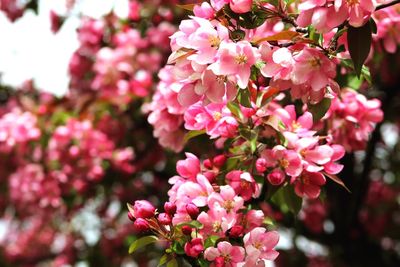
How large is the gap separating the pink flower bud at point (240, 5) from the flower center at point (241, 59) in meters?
0.11

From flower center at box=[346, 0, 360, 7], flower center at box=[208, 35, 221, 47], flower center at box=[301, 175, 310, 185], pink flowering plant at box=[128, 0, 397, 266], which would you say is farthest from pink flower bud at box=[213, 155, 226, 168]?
flower center at box=[346, 0, 360, 7]

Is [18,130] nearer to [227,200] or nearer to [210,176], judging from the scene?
[210,176]

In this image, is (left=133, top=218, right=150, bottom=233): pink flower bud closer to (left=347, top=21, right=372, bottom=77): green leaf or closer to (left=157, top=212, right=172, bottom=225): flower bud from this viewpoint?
(left=157, top=212, right=172, bottom=225): flower bud

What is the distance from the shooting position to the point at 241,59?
5.06 feet

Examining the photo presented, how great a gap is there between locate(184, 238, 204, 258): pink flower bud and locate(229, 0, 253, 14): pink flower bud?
0.55m

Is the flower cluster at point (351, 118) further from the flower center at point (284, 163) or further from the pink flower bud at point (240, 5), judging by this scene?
the pink flower bud at point (240, 5)

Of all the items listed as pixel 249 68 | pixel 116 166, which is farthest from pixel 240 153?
pixel 116 166

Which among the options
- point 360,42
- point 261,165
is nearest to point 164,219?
point 261,165

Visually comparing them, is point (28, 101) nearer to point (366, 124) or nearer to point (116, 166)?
point (116, 166)

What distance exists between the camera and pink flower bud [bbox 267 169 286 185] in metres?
1.81

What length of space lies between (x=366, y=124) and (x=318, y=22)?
0.92m

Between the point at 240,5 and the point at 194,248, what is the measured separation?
58 centimetres

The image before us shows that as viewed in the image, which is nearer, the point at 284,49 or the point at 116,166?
the point at 284,49

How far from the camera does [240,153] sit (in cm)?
194
